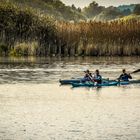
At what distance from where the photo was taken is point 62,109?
29.8m

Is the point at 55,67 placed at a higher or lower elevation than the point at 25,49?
lower

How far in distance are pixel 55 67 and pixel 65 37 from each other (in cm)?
1349

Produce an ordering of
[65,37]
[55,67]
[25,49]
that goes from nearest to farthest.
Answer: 1. [55,67]
2. [65,37]
3. [25,49]

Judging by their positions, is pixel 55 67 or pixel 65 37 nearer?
pixel 55 67

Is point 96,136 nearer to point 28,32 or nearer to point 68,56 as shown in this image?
point 68,56

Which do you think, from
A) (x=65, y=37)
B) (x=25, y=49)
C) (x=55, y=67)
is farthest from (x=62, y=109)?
(x=25, y=49)

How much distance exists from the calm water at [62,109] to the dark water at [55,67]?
0.07 metres

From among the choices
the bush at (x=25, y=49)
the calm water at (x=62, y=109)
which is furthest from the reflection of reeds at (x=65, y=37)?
the calm water at (x=62, y=109)

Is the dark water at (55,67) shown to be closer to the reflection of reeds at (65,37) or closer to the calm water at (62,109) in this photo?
the calm water at (62,109)

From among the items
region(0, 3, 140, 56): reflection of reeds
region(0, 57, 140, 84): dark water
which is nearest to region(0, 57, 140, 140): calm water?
region(0, 57, 140, 84): dark water

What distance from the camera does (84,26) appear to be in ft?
224

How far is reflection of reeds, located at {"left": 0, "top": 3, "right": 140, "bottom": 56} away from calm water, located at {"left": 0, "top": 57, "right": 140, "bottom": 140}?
52.0 feet

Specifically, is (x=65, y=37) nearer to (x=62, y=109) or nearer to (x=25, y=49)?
(x=25, y=49)

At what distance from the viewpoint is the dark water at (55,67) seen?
152ft
